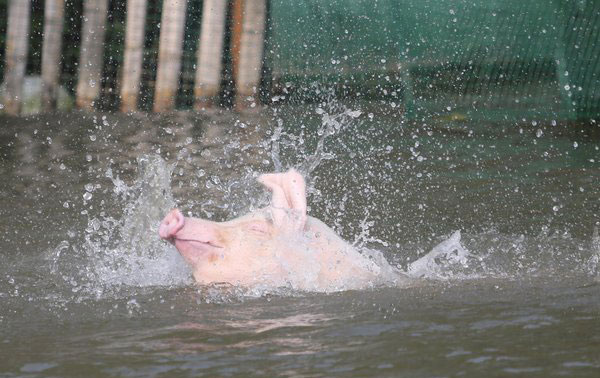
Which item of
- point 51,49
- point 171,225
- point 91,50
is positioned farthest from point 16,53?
point 171,225

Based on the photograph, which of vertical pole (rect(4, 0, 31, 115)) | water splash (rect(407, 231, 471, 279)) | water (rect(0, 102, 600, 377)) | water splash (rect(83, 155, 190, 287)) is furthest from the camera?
vertical pole (rect(4, 0, 31, 115))

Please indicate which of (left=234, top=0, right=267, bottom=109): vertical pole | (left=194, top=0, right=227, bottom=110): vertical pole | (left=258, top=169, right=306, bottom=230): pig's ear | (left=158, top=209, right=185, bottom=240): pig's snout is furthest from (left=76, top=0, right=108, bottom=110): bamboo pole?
(left=158, top=209, right=185, bottom=240): pig's snout

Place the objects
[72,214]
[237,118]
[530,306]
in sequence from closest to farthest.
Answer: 1. [530,306]
2. [72,214]
3. [237,118]

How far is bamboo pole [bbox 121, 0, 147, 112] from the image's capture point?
1385cm

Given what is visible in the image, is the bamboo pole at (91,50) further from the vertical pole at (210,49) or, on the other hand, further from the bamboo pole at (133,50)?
the vertical pole at (210,49)

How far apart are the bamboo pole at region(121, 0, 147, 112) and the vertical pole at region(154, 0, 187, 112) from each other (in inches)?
9.1

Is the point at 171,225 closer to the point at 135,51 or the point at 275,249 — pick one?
the point at 275,249

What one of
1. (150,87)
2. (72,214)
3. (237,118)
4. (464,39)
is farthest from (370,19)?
(72,214)

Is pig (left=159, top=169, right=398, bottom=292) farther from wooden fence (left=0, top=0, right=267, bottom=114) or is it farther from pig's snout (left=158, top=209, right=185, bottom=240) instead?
wooden fence (left=0, top=0, right=267, bottom=114)

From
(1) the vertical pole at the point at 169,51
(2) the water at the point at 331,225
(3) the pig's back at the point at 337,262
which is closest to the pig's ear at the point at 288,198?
(3) the pig's back at the point at 337,262

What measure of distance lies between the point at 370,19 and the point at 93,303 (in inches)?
283

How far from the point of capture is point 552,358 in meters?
5.07

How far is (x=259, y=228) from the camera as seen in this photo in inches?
253

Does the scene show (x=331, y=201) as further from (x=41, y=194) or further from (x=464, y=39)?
(x=464, y=39)
